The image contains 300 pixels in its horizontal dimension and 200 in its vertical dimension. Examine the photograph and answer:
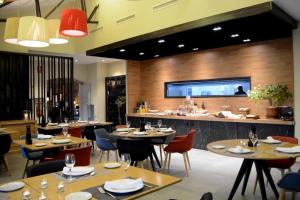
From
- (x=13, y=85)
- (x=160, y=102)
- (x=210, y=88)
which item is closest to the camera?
(x=210, y=88)

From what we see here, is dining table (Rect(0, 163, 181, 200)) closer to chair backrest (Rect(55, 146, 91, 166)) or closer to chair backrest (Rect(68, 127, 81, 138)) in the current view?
chair backrest (Rect(55, 146, 91, 166))

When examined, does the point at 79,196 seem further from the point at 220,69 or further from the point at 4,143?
the point at 220,69

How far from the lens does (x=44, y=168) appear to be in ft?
8.47

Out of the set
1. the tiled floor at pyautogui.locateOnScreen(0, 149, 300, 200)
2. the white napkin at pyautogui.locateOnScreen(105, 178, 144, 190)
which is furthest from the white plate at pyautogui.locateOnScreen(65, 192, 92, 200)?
the tiled floor at pyautogui.locateOnScreen(0, 149, 300, 200)

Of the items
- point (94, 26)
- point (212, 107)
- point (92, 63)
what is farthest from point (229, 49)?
point (92, 63)

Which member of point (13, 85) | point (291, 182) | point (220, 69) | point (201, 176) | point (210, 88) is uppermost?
point (220, 69)

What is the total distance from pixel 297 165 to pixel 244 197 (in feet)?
7.77

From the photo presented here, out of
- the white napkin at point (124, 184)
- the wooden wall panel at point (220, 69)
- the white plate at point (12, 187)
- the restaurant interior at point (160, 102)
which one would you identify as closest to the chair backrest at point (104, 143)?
the restaurant interior at point (160, 102)

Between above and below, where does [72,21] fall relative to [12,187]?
above

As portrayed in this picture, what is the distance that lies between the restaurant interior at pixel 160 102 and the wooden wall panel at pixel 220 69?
0.03 m

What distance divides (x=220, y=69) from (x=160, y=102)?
2.55 metres

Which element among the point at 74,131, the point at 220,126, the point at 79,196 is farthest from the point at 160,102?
the point at 79,196

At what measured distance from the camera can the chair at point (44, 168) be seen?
2524 millimetres

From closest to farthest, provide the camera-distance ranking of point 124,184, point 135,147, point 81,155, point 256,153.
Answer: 1. point 124,184
2. point 256,153
3. point 81,155
4. point 135,147
